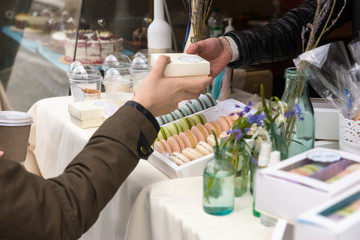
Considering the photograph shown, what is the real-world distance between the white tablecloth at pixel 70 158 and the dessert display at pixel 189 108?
260 mm

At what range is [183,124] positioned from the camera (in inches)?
60.5

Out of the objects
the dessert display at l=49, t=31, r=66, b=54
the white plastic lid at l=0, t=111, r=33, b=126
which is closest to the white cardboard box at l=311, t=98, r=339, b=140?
the white plastic lid at l=0, t=111, r=33, b=126

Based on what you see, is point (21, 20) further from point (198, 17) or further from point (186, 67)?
point (186, 67)

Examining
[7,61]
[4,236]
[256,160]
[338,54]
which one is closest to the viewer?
[4,236]

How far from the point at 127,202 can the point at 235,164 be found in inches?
15.3

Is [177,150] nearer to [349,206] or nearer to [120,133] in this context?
[120,133]

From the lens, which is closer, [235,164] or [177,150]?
[235,164]

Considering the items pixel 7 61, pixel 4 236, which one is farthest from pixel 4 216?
pixel 7 61

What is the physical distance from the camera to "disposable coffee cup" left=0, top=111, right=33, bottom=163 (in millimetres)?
1317

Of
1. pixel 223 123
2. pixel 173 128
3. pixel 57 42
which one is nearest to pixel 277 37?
pixel 223 123

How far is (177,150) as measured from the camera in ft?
4.61

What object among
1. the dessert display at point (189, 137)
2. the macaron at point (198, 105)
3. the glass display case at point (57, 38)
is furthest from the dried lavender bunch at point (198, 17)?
the glass display case at point (57, 38)

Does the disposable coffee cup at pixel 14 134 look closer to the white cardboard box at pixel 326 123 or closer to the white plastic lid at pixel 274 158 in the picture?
the white plastic lid at pixel 274 158

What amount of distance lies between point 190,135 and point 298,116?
42 cm
